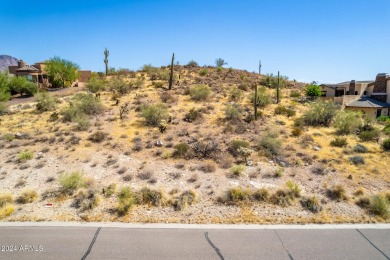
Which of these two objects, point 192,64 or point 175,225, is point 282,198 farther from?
point 192,64

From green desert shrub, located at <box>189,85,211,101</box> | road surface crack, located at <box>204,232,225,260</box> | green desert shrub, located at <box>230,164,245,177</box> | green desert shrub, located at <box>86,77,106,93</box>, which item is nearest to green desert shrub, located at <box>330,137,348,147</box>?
green desert shrub, located at <box>230,164,245,177</box>

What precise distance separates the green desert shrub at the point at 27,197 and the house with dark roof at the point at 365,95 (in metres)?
35.9

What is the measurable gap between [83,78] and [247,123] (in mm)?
42577

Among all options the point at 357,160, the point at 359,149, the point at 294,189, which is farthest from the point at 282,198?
the point at 359,149

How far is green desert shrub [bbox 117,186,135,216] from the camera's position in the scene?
10.2m

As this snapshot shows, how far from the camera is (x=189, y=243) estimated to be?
8266mm

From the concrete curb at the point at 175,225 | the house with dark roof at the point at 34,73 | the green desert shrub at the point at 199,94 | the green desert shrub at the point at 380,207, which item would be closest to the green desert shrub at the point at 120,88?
the green desert shrub at the point at 199,94

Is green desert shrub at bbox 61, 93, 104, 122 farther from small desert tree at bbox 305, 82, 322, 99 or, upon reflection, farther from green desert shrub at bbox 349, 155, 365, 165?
small desert tree at bbox 305, 82, 322, 99

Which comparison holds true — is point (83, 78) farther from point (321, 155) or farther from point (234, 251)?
point (234, 251)

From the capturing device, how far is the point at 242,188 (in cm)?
1216

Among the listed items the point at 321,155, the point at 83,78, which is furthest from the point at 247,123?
the point at 83,78

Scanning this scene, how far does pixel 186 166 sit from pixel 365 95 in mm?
36469

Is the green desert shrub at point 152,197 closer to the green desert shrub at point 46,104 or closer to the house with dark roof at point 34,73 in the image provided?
the green desert shrub at point 46,104

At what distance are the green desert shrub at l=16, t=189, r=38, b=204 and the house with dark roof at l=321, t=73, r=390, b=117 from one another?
118 feet
